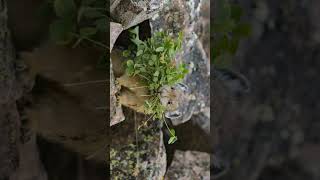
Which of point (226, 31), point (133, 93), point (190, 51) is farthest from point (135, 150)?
point (226, 31)

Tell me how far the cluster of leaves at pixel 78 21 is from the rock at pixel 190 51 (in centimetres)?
15

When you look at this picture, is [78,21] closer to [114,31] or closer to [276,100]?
[114,31]

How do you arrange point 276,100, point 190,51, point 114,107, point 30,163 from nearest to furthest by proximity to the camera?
point 30,163
point 114,107
point 190,51
point 276,100

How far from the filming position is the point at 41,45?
59 cm

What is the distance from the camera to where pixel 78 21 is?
661 millimetres

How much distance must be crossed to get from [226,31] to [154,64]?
11.3 inches

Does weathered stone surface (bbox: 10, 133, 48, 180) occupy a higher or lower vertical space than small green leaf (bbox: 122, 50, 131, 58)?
lower

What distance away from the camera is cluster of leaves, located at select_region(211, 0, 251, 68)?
961 millimetres

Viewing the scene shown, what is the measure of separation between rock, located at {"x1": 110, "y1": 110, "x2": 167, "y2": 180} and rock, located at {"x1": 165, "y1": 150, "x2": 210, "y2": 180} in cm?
7

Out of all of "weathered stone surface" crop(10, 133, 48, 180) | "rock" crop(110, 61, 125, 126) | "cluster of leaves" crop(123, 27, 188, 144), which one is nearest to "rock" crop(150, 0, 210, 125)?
"cluster of leaves" crop(123, 27, 188, 144)

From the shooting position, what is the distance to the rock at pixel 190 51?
80 centimetres

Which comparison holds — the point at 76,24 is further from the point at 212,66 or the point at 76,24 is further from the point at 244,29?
the point at 244,29

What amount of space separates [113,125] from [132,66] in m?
0.11

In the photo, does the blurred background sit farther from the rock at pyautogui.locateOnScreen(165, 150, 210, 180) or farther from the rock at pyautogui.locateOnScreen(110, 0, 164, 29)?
the rock at pyautogui.locateOnScreen(110, 0, 164, 29)
